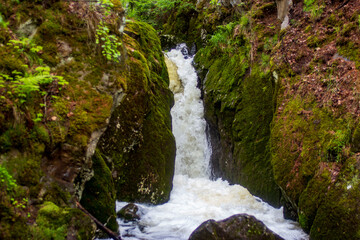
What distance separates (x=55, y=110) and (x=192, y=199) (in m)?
5.32

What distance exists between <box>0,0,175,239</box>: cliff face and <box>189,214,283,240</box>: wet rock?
174 cm

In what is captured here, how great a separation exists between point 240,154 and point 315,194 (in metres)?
3.79

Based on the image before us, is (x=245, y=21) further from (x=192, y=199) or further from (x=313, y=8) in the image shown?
(x=192, y=199)

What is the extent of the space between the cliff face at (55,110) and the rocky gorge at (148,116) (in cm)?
2

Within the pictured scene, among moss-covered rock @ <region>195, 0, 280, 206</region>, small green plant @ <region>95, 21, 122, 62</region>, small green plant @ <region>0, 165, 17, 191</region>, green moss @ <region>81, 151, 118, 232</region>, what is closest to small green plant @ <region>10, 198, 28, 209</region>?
small green plant @ <region>0, 165, 17, 191</region>

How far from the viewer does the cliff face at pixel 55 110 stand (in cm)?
310

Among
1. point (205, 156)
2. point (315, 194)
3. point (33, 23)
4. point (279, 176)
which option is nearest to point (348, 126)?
point (315, 194)

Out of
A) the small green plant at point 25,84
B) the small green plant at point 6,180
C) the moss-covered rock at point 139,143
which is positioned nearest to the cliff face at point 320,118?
the moss-covered rock at point 139,143

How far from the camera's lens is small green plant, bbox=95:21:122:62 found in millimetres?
4416

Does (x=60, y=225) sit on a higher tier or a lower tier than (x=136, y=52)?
lower

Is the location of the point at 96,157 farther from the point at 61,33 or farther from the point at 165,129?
the point at 165,129

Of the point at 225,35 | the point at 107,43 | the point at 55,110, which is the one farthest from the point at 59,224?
the point at 225,35

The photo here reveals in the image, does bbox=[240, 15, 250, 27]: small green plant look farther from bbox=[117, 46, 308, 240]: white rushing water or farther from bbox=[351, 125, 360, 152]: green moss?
bbox=[351, 125, 360, 152]: green moss

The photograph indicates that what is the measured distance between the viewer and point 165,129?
8.51 m
